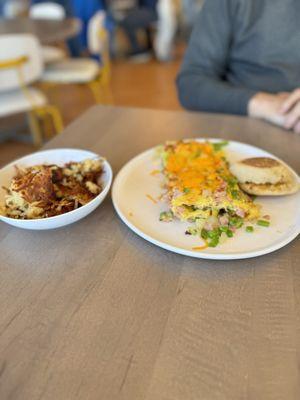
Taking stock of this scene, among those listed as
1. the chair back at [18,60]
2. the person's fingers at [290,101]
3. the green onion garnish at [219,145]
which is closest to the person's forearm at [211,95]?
the person's fingers at [290,101]

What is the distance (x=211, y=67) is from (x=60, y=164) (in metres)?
0.72

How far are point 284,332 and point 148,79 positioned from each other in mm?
3656

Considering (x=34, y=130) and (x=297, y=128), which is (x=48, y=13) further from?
(x=297, y=128)

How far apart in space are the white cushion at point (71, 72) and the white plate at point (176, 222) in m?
1.91

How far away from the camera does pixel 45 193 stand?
2.16ft

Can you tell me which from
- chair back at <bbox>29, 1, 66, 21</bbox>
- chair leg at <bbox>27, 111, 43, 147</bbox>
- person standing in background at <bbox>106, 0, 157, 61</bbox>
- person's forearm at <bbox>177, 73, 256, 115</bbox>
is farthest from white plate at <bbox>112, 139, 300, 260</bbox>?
person standing in background at <bbox>106, 0, 157, 61</bbox>

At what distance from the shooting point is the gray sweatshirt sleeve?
1.11 meters

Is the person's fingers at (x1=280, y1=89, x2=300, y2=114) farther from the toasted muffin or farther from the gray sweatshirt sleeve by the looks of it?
the toasted muffin

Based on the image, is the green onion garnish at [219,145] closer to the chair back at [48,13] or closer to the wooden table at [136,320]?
the wooden table at [136,320]

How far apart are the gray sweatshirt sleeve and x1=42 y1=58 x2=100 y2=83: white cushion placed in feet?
4.85

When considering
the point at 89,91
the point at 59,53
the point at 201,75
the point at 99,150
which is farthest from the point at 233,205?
the point at 89,91

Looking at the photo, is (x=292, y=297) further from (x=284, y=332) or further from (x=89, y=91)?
(x=89, y=91)

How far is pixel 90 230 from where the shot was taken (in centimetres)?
69

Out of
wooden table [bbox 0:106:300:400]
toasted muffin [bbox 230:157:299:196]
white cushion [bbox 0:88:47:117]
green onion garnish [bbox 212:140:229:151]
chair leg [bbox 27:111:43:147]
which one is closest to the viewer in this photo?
wooden table [bbox 0:106:300:400]
